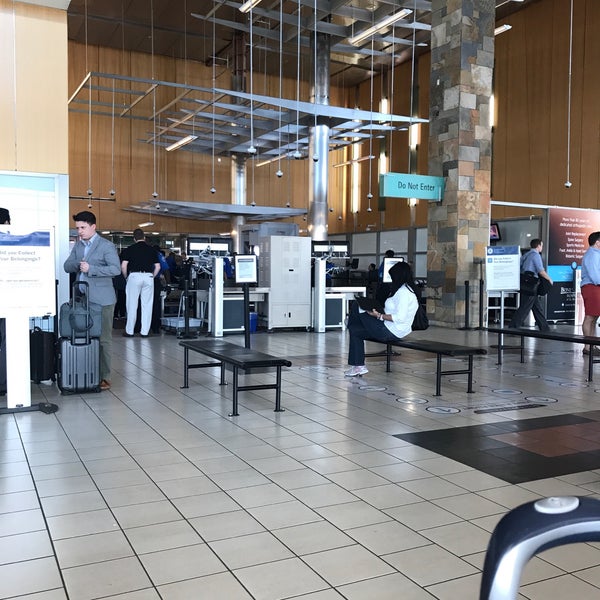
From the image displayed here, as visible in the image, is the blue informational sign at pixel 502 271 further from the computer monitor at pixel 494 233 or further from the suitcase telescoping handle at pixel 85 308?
the suitcase telescoping handle at pixel 85 308

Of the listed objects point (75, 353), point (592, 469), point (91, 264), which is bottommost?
point (592, 469)

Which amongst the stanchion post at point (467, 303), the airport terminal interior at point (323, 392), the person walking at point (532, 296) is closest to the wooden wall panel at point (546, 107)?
the airport terminal interior at point (323, 392)

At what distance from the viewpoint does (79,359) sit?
17.7 feet

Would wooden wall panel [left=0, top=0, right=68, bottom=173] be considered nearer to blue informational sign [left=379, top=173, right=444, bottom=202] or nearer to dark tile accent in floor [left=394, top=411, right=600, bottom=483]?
dark tile accent in floor [left=394, top=411, right=600, bottom=483]

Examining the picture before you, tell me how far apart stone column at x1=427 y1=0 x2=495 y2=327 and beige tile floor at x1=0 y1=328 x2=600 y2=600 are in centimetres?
657

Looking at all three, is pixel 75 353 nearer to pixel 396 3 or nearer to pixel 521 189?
pixel 396 3

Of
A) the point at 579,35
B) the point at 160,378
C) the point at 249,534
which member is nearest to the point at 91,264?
the point at 160,378

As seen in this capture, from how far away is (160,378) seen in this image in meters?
6.29

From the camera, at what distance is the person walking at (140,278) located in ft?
31.7

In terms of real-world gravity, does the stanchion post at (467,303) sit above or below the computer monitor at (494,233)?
below

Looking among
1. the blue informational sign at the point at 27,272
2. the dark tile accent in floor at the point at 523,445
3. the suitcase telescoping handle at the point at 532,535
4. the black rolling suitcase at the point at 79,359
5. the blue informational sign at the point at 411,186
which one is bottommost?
the dark tile accent in floor at the point at 523,445

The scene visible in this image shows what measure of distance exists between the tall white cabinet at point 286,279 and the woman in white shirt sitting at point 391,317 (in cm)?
425

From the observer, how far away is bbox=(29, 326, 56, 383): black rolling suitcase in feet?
18.6

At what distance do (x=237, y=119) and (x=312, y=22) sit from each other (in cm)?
273
